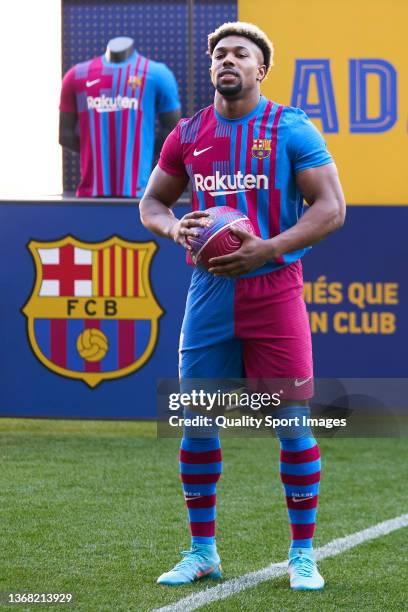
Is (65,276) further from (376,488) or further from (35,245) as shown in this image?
(376,488)

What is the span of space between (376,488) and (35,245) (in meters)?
2.75

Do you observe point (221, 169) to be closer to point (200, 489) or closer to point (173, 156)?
point (173, 156)

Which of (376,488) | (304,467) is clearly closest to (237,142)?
(304,467)

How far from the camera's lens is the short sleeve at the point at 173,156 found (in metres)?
4.51

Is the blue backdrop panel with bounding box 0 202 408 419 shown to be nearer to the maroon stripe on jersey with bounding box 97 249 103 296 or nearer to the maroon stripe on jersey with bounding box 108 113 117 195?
the maroon stripe on jersey with bounding box 97 249 103 296

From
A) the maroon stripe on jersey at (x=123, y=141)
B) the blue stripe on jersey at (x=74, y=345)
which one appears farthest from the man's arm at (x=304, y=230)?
the maroon stripe on jersey at (x=123, y=141)

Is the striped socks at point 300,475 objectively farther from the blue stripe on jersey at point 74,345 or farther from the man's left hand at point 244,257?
the blue stripe on jersey at point 74,345

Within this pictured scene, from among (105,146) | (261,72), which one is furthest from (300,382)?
(105,146)

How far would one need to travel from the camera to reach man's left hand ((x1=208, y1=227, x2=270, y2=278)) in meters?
4.18

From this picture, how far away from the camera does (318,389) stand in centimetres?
824

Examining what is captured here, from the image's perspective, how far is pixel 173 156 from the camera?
4.54 m

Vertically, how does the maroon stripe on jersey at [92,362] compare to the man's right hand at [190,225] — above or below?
below

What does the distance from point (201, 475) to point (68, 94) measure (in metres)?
5.61

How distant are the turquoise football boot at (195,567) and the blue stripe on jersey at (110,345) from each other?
349 centimetres
